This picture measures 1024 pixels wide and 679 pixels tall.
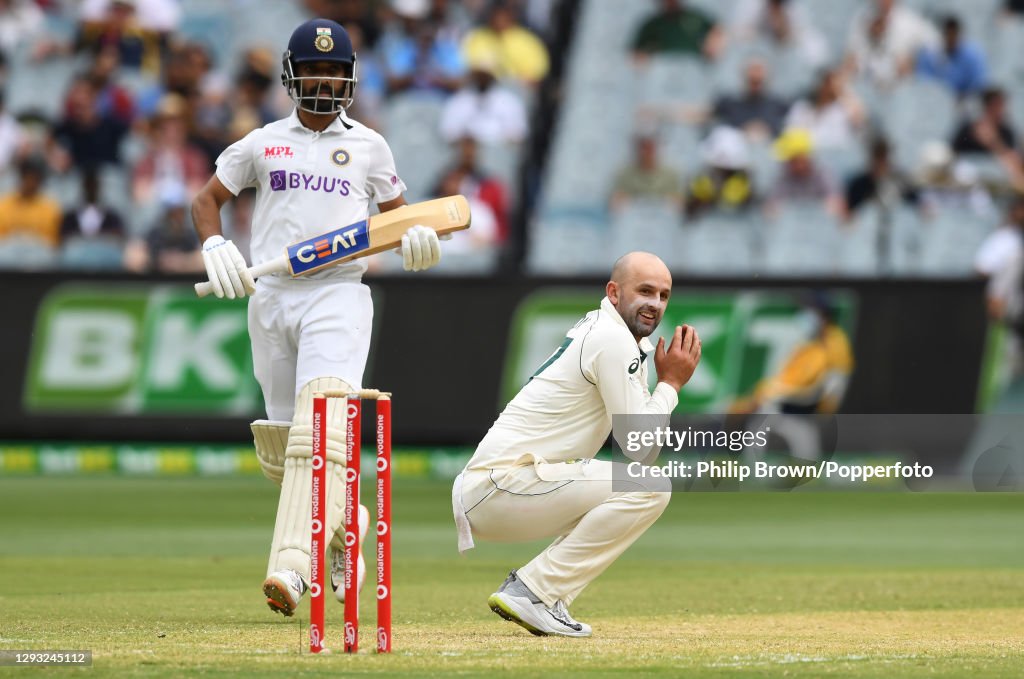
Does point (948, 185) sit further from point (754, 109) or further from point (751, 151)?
point (754, 109)

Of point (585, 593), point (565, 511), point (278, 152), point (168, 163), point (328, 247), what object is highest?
point (168, 163)

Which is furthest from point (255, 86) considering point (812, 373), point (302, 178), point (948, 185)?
point (302, 178)

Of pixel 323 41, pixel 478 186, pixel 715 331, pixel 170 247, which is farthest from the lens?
pixel 478 186

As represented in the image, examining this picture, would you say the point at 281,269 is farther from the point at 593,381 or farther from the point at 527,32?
the point at 527,32

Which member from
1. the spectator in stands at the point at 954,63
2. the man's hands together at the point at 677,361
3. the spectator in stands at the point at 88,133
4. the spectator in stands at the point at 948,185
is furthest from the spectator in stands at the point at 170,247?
the man's hands together at the point at 677,361

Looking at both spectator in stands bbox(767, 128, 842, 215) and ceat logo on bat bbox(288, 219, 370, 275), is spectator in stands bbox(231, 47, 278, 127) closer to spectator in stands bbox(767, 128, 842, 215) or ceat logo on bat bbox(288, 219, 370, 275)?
spectator in stands bbox(767, 128, 842, 215)

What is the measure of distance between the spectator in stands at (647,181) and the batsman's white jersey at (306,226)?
875 centimetres

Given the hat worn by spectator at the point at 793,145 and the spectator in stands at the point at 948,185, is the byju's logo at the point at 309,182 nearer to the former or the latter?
the spectator in stands at the point at 948,185

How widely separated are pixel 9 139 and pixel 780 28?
7.42 metres

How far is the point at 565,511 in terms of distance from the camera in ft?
20.0

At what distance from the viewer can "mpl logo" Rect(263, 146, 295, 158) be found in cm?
→ 681

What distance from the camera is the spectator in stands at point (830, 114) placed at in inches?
627

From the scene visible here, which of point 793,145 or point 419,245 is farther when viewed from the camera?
point 793,145

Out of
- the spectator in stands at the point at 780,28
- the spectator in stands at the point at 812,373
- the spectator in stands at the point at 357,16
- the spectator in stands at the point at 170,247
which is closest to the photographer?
the spectator in stands at the point at 812,373
